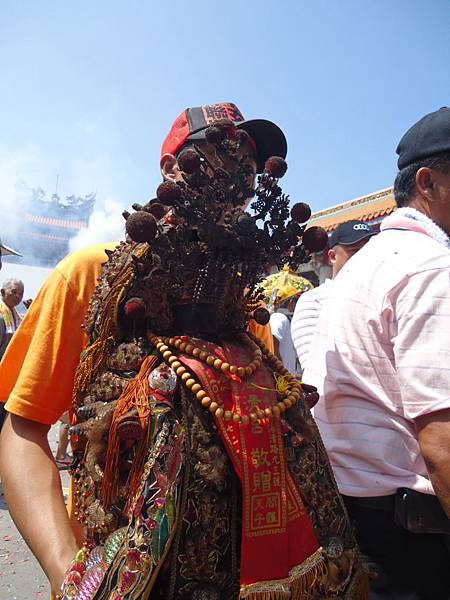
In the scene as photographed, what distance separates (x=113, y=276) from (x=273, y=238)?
0.37 meters

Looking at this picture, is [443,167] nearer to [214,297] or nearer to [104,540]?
[214,297]

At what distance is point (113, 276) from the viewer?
116 cm

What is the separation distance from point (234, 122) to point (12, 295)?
221 inches

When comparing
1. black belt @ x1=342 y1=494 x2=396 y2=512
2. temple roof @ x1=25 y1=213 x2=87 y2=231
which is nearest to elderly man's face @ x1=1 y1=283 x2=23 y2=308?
black belt @ x1=342 y1=494 x2=396 y2=512

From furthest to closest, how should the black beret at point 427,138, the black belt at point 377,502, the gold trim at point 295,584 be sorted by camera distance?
1. the black beret at point 427,138
2. the black belt at point 377,502
3. the gold trim at point 295,584

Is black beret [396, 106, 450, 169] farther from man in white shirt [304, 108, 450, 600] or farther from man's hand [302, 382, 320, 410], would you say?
man's hand [302, 382, 320, 410]

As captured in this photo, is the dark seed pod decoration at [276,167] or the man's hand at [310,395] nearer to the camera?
the dark seed pod decoration at [276,167]

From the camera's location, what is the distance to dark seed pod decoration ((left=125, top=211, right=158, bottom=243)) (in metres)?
1.03

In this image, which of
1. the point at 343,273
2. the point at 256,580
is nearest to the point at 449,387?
the point at 343,273

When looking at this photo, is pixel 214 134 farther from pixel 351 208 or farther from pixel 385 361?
pixel 351 208

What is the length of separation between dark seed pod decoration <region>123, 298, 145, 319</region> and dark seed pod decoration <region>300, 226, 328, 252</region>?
42cm

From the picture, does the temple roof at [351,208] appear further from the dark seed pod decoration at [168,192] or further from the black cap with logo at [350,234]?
the dark seed pod decoration at [168,192]

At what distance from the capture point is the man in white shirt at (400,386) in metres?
1.33

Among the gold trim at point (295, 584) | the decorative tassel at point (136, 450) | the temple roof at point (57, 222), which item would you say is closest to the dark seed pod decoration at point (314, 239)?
the decorative tassel at point (136, 450)
